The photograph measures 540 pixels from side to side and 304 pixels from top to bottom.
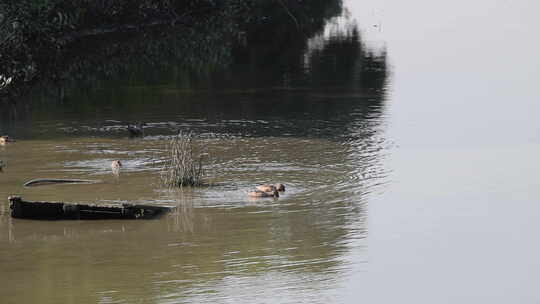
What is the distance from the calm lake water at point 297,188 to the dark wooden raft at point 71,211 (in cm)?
19

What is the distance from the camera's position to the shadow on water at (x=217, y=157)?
18125 millimetres

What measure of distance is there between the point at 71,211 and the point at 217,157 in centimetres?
687

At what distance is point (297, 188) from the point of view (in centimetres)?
2386

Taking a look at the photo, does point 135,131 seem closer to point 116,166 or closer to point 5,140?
point 5,140

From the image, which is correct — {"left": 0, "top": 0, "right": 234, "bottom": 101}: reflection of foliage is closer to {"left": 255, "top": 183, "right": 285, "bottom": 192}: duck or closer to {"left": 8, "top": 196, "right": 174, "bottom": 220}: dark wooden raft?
{"left": 255, "top": 183, "right": 285, "bottom": 192}: duck

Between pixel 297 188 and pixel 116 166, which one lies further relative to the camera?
pixel 116 166

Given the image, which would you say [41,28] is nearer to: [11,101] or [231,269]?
[11,101]

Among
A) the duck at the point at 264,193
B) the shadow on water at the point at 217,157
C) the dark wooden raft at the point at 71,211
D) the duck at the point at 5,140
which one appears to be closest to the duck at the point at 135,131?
the shadow on water at the point at 217,157

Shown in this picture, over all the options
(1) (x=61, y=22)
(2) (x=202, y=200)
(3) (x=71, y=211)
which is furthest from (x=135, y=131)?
(1) (x=61, y=22)

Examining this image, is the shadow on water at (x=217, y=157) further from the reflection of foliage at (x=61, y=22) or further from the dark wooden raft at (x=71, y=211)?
the reflection of foliage at (x=61, y=22)

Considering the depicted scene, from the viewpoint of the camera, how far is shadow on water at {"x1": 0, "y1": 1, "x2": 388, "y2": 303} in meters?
18.1

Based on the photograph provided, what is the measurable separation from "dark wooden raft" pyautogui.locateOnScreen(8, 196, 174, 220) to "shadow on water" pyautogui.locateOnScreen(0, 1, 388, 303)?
0.19m

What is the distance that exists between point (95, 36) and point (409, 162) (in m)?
26.5

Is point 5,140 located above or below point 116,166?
above
